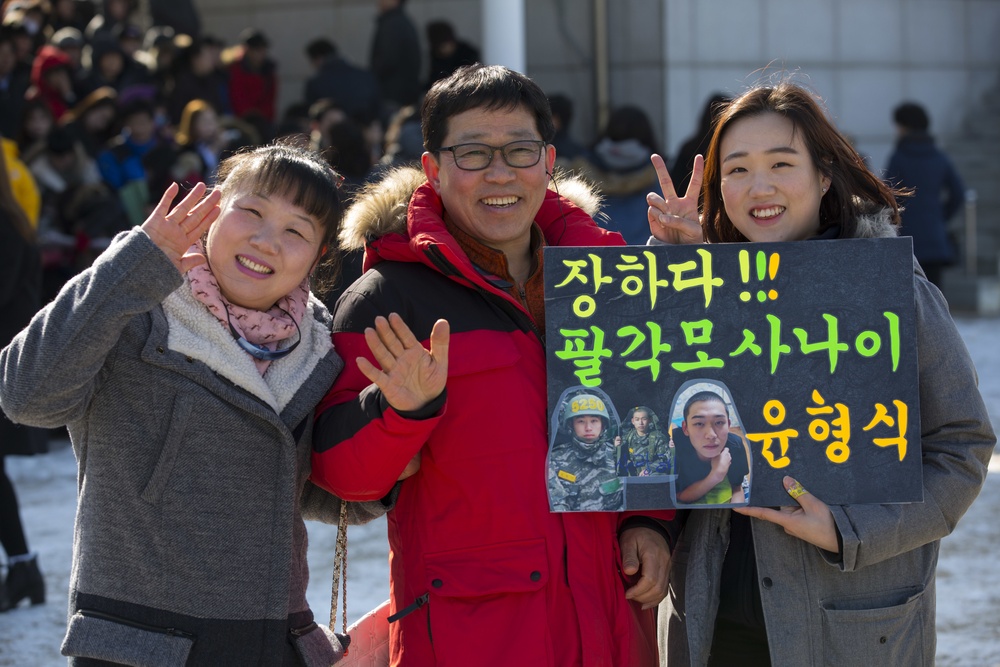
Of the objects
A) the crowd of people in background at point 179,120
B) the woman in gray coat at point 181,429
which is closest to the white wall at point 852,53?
the crowd of people in background at point 179,120

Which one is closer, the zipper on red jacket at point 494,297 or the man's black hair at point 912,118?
the zipper on red jacket at point 494,297

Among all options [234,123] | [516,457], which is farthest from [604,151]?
[516,457]

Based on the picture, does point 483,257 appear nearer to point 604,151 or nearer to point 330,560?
point 330,560

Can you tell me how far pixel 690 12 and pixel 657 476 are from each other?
1245 centimetres

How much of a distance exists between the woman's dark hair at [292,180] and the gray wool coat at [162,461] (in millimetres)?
293

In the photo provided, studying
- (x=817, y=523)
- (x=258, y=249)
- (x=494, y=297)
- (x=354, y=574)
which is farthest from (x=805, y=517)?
(x=354, y=574)

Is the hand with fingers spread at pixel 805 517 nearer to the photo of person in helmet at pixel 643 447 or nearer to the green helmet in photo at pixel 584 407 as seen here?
the photo of person in helmet at pixel 643 447

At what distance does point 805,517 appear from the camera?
98.5 inches

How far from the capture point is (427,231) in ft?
8.59

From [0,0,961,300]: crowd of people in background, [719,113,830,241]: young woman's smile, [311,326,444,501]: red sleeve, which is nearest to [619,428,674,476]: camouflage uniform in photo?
[311,326,444,501]: red sleeve

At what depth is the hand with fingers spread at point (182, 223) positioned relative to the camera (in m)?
2.39

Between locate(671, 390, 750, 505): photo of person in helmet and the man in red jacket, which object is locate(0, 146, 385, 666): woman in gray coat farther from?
locate(671, 390, 750, 505): photo of person in helmet

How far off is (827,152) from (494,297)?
0.84m

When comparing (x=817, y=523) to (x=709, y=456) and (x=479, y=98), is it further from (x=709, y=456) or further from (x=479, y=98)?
(x=479, y=98)
